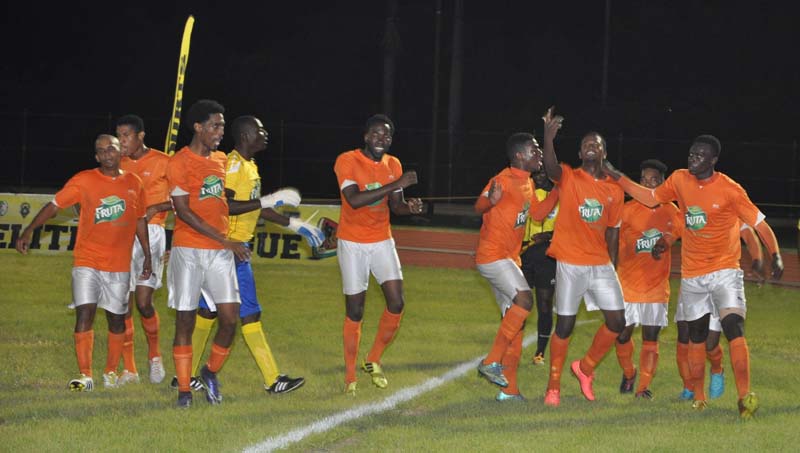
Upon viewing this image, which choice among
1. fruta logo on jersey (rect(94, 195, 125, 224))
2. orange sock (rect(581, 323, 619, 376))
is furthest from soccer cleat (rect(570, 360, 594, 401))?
fruta logo on jersey (rect(94, 195, 125, 224))

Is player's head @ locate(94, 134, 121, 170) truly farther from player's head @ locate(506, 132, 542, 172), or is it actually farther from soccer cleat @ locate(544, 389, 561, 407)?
soccer cleat @ locate(544, 389, 561, 407)

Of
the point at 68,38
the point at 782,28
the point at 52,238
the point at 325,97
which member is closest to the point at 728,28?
the point at 782,28

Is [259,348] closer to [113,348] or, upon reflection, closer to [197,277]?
[197,277]

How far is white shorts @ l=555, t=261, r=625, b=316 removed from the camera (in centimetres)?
859

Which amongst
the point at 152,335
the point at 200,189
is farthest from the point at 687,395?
the point at 152,335

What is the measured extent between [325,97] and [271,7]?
241 inches

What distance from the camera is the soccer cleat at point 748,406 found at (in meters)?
8.01

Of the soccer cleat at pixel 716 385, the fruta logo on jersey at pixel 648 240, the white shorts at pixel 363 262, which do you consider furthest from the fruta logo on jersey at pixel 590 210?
the soccer cleat at pixel 716 385

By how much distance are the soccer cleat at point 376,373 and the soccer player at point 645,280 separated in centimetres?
200

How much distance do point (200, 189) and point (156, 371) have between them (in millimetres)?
1906

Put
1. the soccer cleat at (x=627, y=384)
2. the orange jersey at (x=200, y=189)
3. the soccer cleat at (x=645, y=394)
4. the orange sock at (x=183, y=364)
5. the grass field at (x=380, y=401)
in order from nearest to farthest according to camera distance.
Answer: the grass field at (x=380, y=401)
the orange jersey at (x=200, y=189)
the orange sock at (x=183, y=364)
the soccer cleat at (x=645, y=394)
the soccer cleat at (x=627, y=384)

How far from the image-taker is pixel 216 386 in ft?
28.1

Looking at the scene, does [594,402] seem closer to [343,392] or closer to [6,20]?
[343,392]

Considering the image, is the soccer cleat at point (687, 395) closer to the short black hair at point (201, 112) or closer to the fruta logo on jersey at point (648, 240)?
the fruta logo on jersey at point (648, 240)
